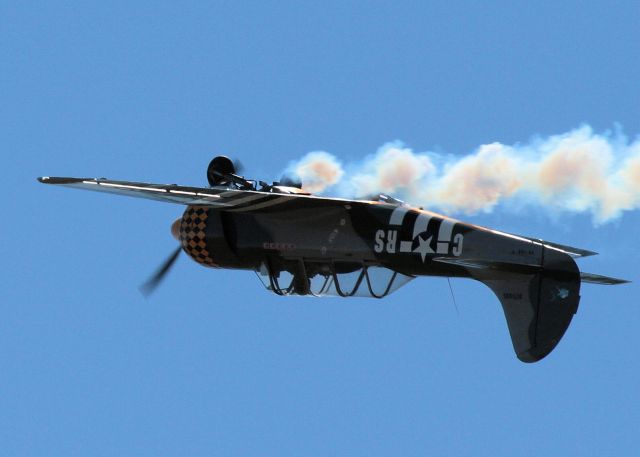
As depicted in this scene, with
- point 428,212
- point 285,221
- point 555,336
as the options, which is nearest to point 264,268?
point 285,221

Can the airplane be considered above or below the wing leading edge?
below

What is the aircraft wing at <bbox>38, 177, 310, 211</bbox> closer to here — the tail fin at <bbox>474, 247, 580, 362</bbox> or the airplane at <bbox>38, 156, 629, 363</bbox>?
the airplane at <bbox>38, 156, 629, 363</bbox>

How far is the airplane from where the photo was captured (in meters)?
38.9

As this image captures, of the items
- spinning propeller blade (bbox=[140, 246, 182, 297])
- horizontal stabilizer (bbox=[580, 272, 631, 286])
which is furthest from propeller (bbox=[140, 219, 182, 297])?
horizontal stabilizer (bbox=[580, 272, 631, 286])

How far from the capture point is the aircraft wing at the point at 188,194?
42.0 metres

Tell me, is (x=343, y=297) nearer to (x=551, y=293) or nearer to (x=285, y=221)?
(x=285, y=221)

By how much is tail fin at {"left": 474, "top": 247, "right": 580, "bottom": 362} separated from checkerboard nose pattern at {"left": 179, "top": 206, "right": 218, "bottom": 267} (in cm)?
663

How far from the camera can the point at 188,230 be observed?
143 ft

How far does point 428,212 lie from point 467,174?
4.88 ft

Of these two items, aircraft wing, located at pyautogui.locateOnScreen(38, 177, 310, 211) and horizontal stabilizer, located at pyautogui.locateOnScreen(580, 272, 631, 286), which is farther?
aircraft wing, located at pyautogui.locateOnScreen(38, 177, 310, 211)

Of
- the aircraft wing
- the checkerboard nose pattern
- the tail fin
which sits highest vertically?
the aircraft wing

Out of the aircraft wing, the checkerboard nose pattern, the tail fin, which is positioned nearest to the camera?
the tail fin

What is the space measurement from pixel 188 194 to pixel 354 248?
349 cm

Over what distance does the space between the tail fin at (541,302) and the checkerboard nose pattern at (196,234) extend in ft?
21.8
